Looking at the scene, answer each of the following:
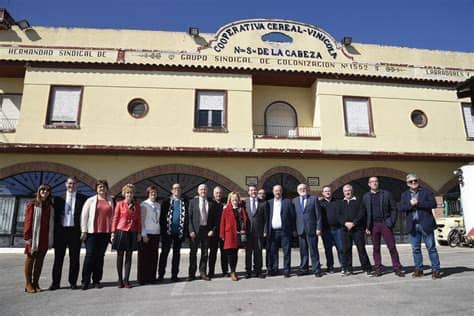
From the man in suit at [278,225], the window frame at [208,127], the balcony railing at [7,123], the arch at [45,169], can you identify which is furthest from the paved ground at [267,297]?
the balcony railing at [7,123]

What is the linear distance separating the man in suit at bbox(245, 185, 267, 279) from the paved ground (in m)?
0.34

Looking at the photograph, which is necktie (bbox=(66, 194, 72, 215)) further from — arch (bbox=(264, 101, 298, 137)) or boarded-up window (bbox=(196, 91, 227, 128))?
arch (bbox=(264, 101, 298, 137))

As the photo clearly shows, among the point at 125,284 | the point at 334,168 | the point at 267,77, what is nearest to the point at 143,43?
the point at 267,77

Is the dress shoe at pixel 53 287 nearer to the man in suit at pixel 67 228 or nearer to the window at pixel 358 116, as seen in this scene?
the man in suit at pixel 67 228

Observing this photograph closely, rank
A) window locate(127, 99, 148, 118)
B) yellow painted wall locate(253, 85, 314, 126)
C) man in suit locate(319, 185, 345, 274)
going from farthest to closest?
yellow painted wall locate(253, 85, 314, 126) < window locate(127, 99, 148, 118) < man in suit locate(319, 185, 345, 274)

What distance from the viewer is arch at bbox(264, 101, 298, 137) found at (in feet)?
44.7

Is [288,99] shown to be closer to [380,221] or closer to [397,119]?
[397,119]

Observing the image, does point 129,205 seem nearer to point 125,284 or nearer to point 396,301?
point 125,284

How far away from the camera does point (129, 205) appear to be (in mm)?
5926

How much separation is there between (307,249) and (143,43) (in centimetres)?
1124

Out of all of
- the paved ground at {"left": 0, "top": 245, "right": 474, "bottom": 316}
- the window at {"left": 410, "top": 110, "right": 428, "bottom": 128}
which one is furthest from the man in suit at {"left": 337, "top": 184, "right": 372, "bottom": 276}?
the window at {"left": 410, "top": 110, "right": 428, "bottom": 128}

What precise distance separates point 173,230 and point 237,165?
248 inches

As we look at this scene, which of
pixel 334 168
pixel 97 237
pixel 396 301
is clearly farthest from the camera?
pixel 334 168

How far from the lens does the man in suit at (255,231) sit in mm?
6637
